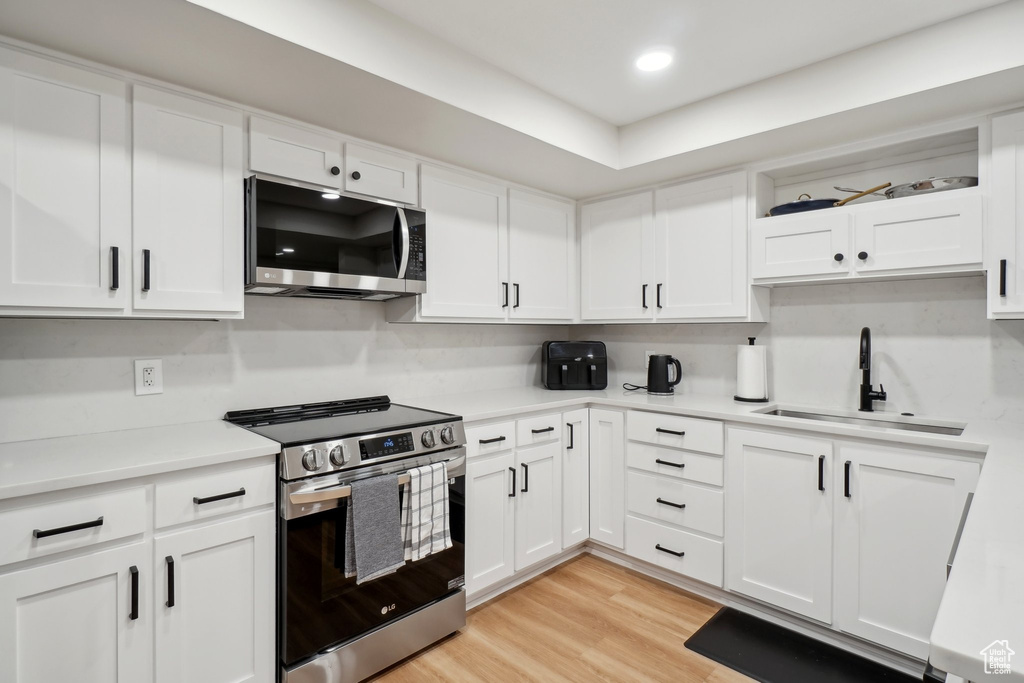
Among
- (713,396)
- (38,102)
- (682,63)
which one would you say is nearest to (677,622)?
(713,396)

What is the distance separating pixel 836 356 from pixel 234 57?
2.89m

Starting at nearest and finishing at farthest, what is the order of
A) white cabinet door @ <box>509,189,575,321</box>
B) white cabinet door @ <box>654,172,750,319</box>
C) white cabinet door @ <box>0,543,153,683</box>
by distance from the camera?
white cabinet door @ <box>0,543,153,683</box>, white cabinet door @ <box>654,172,750,319</box>, white cabinet door @ <box>509,189,575,321</box>

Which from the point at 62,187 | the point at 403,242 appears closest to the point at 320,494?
the point at 403,242

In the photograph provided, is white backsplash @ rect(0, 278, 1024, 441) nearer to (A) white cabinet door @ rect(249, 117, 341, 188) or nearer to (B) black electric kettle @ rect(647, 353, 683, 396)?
(B) black electric kettle @ rect(647, 353, 683, 396)

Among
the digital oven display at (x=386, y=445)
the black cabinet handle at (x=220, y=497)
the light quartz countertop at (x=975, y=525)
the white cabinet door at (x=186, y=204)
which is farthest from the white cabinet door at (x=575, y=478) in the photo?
the white cabinet door at (x=186, y=204)

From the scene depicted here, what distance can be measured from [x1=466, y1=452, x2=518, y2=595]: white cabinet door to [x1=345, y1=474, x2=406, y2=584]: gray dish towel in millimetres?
498

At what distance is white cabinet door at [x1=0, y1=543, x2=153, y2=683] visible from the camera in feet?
4.42

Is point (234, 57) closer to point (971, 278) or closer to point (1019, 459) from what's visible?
point (1019, 459)

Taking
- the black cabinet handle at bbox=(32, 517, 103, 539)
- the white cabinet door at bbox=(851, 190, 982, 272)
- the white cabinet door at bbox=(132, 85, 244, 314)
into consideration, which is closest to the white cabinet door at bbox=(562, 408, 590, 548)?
the white cabinet door at bbox=(851, 190, 982, 272)

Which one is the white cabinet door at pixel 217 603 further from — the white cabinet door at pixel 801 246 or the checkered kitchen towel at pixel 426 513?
the white cabinet door at pixel 801 246

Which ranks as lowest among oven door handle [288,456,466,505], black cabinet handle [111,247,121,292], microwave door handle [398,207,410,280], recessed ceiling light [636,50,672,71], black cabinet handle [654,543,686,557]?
black cabinet handle [654,543,686,557]

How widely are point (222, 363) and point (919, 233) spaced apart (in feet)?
9.65

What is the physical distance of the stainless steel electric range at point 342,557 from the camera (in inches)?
70.0

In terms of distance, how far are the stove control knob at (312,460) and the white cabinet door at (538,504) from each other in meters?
1.06
